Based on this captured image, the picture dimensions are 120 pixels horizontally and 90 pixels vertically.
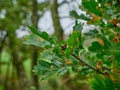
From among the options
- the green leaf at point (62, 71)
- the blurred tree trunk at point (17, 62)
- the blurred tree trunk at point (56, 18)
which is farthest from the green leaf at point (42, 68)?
the blurred tree trunk at point (17, 62)

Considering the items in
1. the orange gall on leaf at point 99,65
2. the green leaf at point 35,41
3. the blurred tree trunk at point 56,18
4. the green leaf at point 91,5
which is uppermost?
the blurred tree trunk at point 56,18

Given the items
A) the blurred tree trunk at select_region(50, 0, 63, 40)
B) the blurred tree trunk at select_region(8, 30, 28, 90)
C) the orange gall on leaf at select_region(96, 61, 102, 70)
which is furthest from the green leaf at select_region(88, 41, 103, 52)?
the blurred tree trunk at select_region(8, 30, 28, 90)

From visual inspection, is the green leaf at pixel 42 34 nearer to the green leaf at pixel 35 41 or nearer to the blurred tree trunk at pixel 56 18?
the green leaf at pixel 35 41

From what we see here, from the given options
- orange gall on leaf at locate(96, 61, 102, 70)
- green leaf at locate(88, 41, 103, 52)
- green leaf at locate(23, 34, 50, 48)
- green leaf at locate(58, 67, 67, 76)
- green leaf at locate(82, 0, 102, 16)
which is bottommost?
green leaf at locate(58, 67, 67, 76)

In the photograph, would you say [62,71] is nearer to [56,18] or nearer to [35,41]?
[35,41]

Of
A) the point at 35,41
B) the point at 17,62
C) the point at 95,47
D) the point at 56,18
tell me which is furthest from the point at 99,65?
the point at 17,62

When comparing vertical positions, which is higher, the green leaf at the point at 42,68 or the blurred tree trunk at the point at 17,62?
the blurred tree trunk at the point at 17,62

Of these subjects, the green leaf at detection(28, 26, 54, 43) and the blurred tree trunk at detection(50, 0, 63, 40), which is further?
the blurred tree trunk at detection(50, 0, 63, 40)

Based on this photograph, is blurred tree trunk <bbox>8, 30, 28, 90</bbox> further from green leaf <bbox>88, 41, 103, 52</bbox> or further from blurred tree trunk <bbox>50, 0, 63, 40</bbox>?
green leaf <bbox>88, 41, 103, 52</bbox>

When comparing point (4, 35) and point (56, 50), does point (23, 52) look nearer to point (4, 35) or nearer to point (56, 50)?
point (4, 35)

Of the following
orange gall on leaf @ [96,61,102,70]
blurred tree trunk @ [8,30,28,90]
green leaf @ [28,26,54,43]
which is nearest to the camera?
green leaf @ [28,26,54,43]

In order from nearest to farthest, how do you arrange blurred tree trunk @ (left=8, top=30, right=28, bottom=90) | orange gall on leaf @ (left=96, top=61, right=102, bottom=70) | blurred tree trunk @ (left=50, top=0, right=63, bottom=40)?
1. orange gall on leaf @ (left=96, top=61, right=102, bottom=70)
2. blurred tree trunk @ (left=50, top=0, right=63, bottom=40)
3. blurred tree trunk @ (left=8, top=30, right=28, bottom=90)

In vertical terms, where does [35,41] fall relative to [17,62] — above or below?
below

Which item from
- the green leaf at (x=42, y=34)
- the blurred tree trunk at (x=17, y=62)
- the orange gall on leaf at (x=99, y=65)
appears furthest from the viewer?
the blurred tree trunk at (x=17, y=62)
